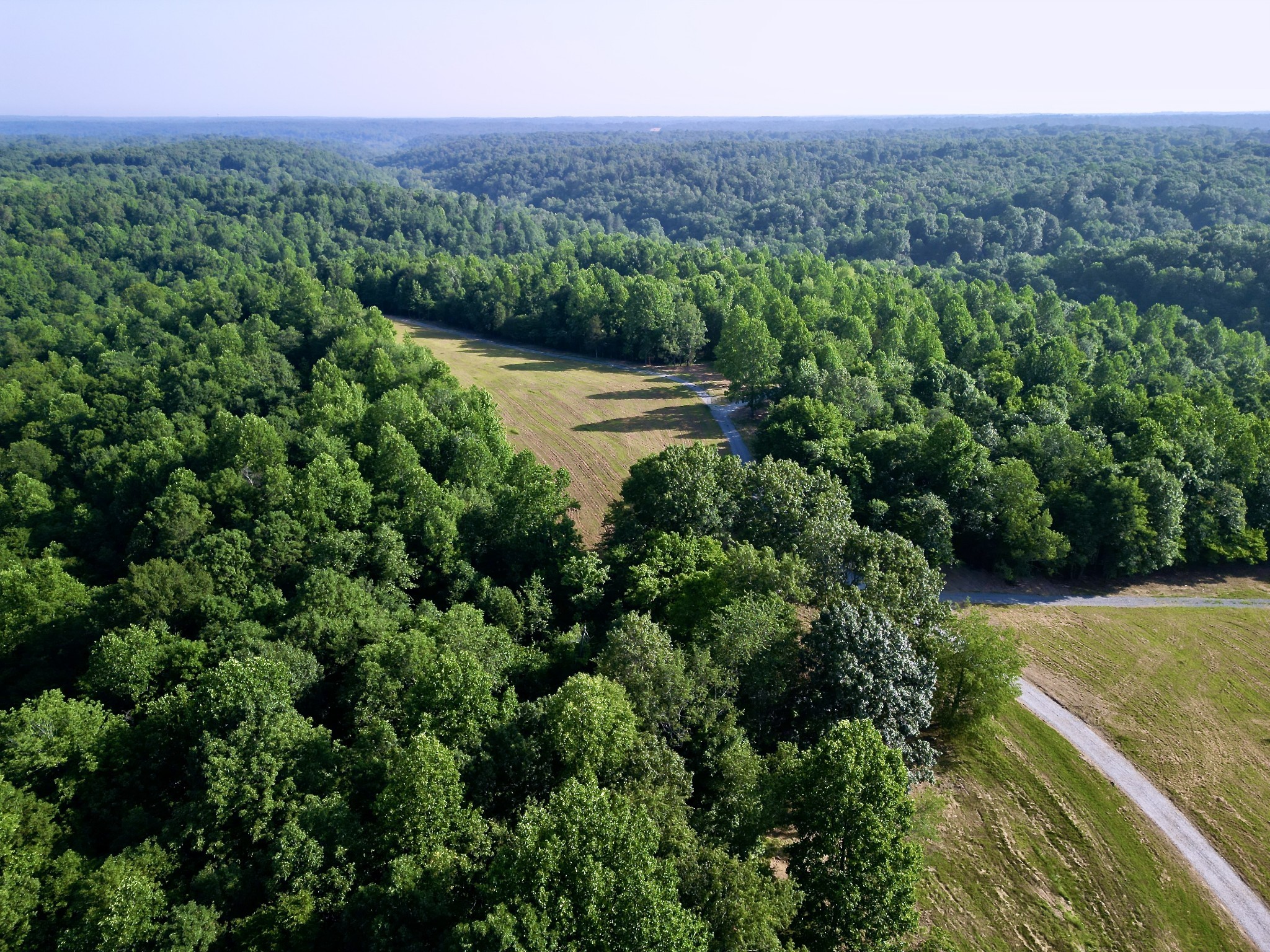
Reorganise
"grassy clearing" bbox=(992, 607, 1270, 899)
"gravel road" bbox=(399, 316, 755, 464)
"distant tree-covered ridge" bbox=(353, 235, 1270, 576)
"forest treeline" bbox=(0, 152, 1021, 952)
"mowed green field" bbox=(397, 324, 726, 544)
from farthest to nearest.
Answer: "gravel road" bbox=(399, 316, 755, 464) < "mowed green field" bbox=(397, 324, 726, 544) < "distant tree-covered ridge" bbox=(353, 235, 1270, 576) < "grassy clearing" bbox=(992, 607, 1270, 899) < "forest treeline" bbox=(0, 152, 1021, 952)

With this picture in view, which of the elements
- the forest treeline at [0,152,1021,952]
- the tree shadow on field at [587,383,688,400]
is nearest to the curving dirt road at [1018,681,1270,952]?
the forest treeline at [0,152,1021,952]

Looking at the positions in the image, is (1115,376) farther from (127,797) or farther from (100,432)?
(100,432)

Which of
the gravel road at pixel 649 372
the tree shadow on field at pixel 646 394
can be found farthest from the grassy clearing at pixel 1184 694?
the tree shadow on field at pixel 646 394

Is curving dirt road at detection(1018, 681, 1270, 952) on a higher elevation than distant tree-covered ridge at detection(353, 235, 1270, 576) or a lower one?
lower

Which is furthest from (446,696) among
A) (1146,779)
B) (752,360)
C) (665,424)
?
(752,360)

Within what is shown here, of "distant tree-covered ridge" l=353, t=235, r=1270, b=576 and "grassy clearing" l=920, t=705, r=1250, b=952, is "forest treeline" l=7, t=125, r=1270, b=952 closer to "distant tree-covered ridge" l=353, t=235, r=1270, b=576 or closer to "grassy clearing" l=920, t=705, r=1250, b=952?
"distant tree-covered ridge" l=353, t=235, r=1270, b=576

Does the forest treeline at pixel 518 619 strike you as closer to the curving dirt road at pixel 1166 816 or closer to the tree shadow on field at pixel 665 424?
the tree shadow on field at pixel 665 424
